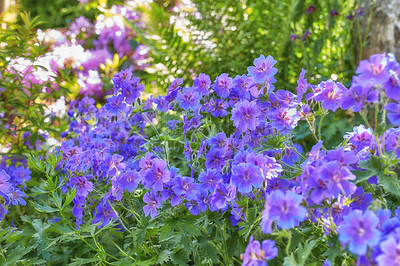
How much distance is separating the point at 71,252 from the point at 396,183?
3.69ft

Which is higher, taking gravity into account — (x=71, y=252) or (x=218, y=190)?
(x=218, y=190)

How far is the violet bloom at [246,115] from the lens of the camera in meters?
1.14

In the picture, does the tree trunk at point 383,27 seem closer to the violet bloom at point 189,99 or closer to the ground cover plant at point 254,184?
the ground cover plant at point 254,184

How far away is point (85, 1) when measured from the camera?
4.74m

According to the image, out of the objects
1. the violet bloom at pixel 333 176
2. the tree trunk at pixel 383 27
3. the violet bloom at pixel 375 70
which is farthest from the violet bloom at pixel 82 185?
the tree trunk at pixel 383 27

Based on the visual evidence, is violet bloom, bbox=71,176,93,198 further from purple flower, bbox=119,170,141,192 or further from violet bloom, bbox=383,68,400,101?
violet bloom, bbox=383,68,400,101

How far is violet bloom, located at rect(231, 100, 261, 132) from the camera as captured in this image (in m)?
1.14

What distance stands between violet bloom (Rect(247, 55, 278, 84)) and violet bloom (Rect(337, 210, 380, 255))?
0.48m

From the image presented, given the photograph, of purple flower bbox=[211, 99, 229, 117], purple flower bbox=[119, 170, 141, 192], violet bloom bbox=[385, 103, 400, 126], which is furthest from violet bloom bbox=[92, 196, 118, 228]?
violet bloom bbox=[385, 103, 400, 126]

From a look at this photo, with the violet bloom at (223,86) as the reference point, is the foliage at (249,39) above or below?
below

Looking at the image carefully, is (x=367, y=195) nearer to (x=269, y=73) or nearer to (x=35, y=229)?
(x=269, y=73)

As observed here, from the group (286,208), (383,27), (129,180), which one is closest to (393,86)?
(286,208)

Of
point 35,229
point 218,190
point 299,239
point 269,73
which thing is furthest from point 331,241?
point 35,229

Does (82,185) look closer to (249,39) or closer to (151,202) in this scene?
(151,202)
